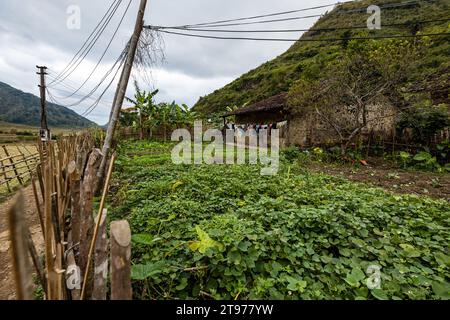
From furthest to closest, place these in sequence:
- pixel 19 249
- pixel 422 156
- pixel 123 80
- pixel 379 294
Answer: pixel 422 156
pixel 123 80
pixel 379 294
pixel 19 249

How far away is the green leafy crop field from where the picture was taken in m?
2.23

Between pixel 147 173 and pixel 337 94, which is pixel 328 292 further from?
pixel 337 94

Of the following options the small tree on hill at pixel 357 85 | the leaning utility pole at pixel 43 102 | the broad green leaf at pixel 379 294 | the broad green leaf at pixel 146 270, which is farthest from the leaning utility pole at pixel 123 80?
the leaning utility pole at pixel 43 102

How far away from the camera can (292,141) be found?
47.2 ft

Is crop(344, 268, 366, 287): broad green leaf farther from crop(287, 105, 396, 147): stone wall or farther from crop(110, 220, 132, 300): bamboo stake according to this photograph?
crop(287, 105, 396, 147): stone wall

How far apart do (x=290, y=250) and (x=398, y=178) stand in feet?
22.4

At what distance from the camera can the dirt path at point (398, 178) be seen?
6.41 metres

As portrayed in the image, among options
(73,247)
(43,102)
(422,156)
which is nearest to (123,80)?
(73,247)

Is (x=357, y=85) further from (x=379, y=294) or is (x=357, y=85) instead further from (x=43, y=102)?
(x=43, y=102)

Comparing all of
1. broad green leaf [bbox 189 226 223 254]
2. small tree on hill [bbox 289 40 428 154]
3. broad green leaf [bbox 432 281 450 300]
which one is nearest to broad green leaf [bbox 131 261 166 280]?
broad green leaf [bbox 189 226 223 254]

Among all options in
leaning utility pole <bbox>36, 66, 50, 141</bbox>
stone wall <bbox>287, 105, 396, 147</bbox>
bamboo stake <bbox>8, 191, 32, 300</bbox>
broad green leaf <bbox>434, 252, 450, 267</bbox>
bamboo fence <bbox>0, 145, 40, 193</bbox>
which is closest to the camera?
bamboo stake <bbox>8, 191, 32, 300</bbox>

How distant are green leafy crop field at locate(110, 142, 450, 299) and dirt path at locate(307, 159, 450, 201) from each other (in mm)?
2393

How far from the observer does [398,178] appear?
25.0ft
